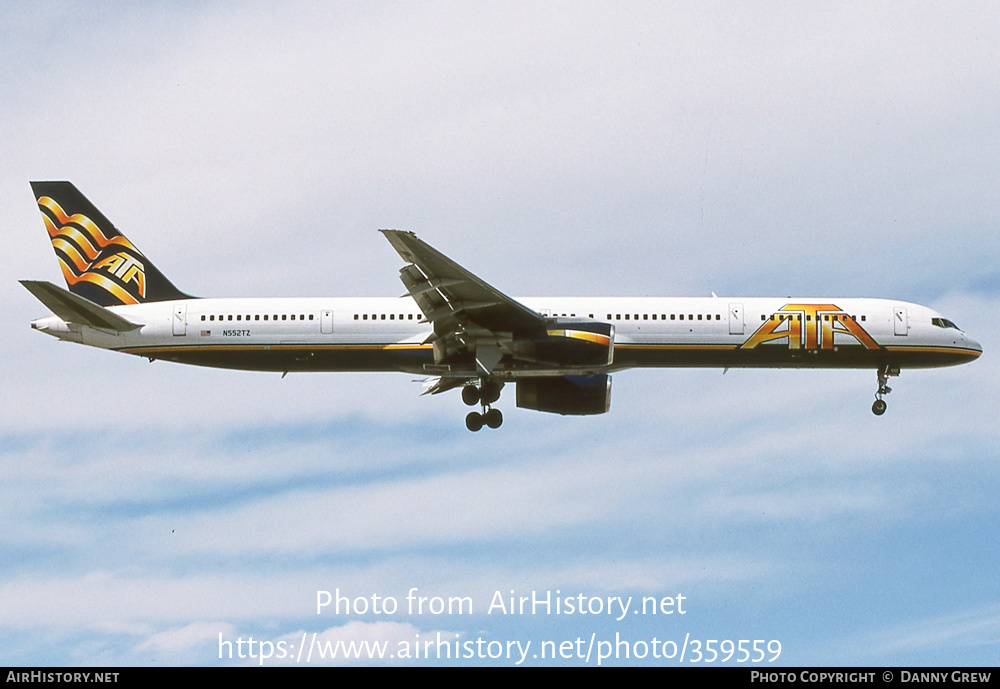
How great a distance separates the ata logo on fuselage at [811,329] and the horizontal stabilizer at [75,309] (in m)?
21.4

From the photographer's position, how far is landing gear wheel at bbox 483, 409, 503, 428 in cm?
4338

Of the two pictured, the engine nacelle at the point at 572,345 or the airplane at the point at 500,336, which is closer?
the engine nacelle at the point at 572,345

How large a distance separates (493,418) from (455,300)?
4.95 meters

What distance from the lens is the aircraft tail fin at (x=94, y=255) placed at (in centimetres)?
4578

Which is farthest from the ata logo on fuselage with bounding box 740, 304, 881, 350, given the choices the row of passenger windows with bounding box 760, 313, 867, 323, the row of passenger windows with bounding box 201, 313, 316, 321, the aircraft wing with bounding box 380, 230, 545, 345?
the row of passenger windows with bounding box 201, 313, 316, 321

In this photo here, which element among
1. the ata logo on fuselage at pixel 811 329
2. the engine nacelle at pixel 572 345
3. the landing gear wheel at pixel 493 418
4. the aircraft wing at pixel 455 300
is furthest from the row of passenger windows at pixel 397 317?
the landing gear wheel at pixel 493 418

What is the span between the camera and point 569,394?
148 ft

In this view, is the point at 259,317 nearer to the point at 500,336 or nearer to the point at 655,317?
the point at 500,336

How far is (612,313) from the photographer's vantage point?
141 ft

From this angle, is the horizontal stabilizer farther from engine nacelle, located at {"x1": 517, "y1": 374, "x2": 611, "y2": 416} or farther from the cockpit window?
the cockpit window

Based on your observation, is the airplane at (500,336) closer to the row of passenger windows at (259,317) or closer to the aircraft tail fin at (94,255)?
the row of passenger windows at (259,317)

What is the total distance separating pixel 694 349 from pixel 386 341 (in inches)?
413
